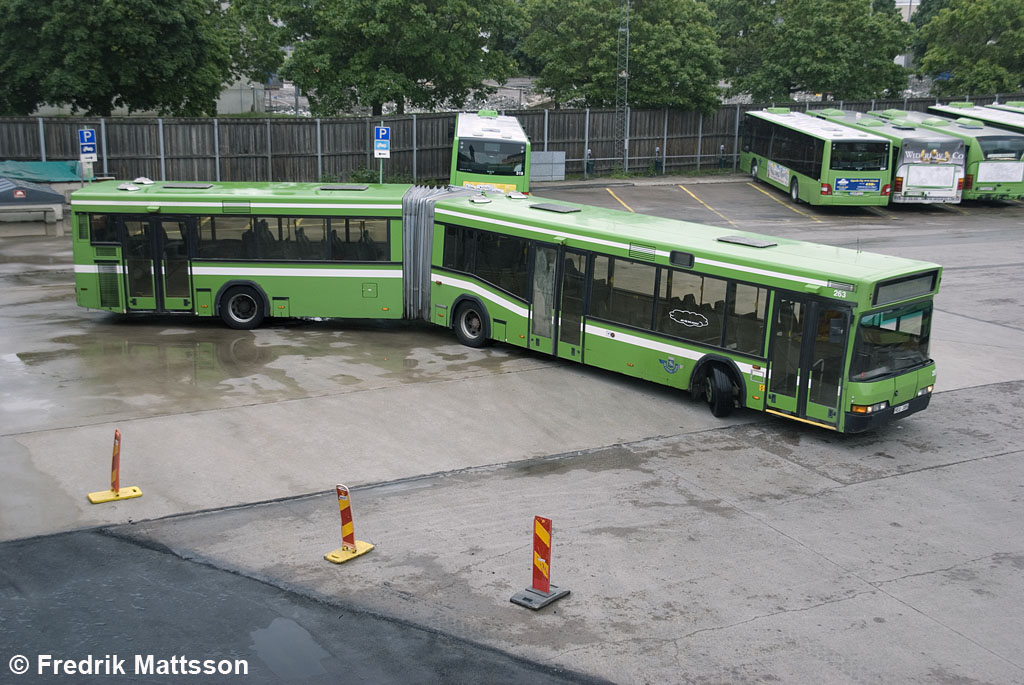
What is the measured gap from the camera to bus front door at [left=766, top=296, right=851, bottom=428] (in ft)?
48.4

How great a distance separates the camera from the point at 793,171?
40031mm

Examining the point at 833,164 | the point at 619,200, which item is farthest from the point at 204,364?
the point at 833,164

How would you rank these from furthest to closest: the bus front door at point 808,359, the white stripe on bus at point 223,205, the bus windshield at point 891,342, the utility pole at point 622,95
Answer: the utility pole at point 622,95
the white stripe on bus at point 223,205
the bus front door at point 808,359
the bus windshield at point 891,342

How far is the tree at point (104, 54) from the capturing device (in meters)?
34.9

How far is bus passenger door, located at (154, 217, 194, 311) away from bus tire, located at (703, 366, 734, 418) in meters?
10.9

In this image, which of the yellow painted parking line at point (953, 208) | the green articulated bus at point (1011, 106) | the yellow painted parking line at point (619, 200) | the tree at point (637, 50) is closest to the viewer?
the yellow painted parking line at point (619, 200)

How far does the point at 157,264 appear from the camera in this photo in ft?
68.6

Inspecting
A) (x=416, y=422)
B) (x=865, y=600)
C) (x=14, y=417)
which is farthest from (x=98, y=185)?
(x=865, y=600)

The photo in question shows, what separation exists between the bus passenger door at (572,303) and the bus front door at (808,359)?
3845mm

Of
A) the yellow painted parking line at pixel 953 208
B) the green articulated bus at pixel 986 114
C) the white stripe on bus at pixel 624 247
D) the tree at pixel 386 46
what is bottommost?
the yellow painted parking line at pixel 953 208

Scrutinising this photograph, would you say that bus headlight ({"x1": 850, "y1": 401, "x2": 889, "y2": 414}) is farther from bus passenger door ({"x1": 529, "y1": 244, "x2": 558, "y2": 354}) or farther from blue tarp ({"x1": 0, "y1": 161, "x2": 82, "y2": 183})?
blue tarp ({"x1": 0, "y1": 161, "x2": 82, "y2": 183})

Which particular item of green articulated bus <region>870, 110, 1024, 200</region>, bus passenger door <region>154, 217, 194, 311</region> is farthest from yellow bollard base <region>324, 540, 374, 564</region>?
green articulated bus <region>870, 110, 1024, 200</region>

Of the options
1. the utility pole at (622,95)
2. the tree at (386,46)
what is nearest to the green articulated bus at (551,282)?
the tree at (386,46)

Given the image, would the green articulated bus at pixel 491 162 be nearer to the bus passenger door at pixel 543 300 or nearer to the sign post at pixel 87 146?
the sign post at pixel 87 146
